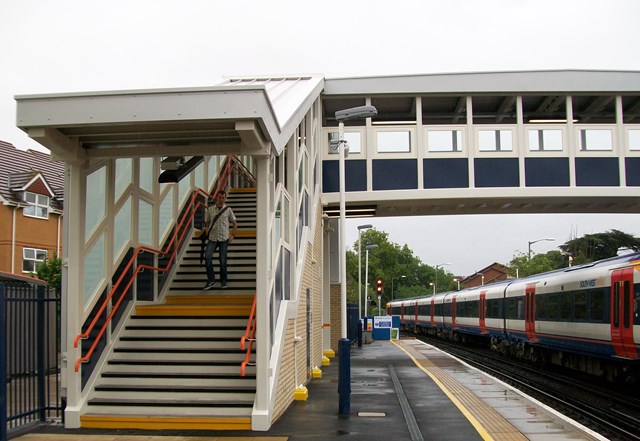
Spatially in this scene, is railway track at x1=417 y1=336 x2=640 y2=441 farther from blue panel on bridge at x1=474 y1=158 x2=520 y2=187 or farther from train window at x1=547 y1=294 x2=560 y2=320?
blue panel on bridge at x1=474 y1=158 x2=520 y2=187

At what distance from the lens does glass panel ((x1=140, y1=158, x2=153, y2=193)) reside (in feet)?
40.0

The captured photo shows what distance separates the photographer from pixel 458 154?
63.7 ft

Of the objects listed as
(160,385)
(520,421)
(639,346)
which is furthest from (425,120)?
(160,385)

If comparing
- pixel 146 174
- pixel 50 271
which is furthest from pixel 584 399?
pixel 50 271

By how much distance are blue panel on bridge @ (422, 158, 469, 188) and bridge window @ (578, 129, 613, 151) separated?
3.22 meters

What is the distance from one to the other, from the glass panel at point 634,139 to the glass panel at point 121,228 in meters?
14.1

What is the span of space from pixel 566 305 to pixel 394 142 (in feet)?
20.2

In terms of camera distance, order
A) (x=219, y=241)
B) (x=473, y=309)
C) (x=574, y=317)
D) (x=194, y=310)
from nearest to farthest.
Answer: (x=194, y=310) → (x=219, y=241) → (x=574, y=317) → (x=473, y=309)

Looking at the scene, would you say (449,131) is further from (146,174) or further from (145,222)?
(145,222)

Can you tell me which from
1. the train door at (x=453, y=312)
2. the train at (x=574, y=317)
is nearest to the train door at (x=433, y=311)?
the train door at (x=453, y=312)

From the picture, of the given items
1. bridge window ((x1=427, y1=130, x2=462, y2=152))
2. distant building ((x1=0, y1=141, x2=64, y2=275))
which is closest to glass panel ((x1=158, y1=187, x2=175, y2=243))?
bridge window ((x1=427, y1=130, x2=462, y2=152))

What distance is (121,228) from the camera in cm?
1130

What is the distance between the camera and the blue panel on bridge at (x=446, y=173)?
19.4 m

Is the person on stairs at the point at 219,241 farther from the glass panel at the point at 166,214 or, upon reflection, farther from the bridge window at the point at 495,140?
the bridge window at the point at 495,140
